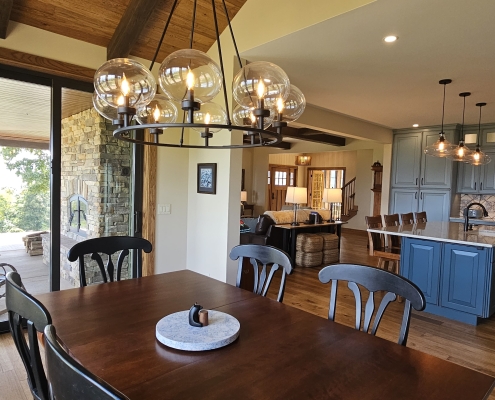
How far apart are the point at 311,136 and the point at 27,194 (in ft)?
21.7

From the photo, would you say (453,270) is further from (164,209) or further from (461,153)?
(164,209)

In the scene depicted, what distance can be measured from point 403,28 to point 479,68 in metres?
1.51

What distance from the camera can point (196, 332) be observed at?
4.69ft

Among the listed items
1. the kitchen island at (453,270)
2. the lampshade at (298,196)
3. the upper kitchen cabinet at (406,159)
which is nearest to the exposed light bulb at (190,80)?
the kitchen island at (453,270)

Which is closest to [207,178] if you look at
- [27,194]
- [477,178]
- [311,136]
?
[27,194]

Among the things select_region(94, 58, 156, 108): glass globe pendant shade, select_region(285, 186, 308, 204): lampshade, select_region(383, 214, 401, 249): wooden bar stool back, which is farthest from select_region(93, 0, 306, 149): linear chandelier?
select_region(285, 186, 308, 204): lampshade

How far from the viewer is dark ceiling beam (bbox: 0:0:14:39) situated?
2.62 m

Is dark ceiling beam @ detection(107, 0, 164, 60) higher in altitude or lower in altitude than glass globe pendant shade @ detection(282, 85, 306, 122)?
higher

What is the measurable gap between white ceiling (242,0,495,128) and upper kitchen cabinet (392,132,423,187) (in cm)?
182

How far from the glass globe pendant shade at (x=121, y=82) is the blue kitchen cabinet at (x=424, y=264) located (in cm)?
357

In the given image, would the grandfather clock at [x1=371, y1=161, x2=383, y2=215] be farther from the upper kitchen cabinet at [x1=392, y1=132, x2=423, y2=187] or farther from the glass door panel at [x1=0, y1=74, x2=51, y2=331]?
the glass door panel at [x1=0, y1=74, x2=51, y2=331]

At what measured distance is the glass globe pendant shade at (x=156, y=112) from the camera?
1.92m

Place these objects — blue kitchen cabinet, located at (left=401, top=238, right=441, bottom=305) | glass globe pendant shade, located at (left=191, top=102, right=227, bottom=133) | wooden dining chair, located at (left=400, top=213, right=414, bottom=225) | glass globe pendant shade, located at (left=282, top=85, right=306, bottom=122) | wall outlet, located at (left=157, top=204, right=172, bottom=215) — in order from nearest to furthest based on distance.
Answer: glass globe pendant shade, located at (left=282, top=85, right=306, bottom=122) < glass globe pendant shade, located at (left=191, top=102, right=227, bottom=133) < blue kitchen cabinet, located at (left=401, top=238, right=441, bottom=305) < wall outlet, located at (left=157, top=204, right=172, bottom=215) < wooden dining chair, located at (left=400, top=213, right=414, bottom=225)

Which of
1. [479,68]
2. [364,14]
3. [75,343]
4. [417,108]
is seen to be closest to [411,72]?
[479,68]
